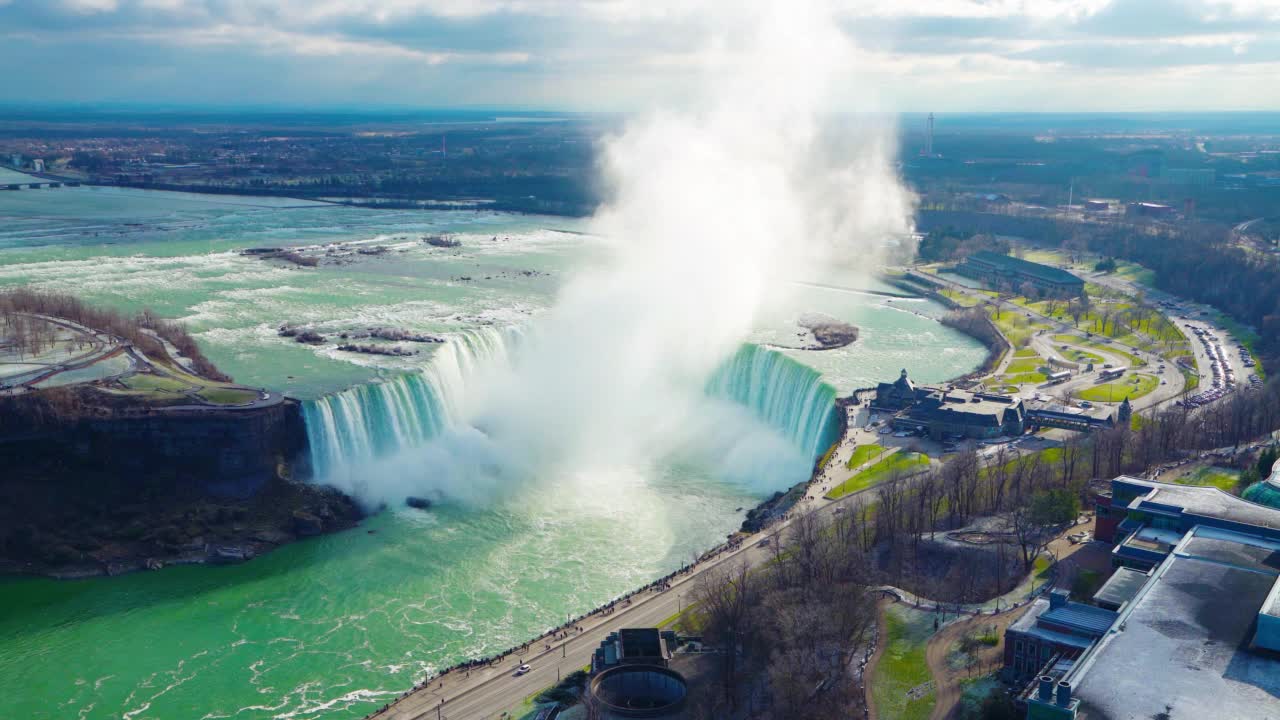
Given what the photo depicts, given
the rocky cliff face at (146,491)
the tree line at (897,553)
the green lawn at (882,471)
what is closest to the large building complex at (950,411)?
the tree line at (897,553)

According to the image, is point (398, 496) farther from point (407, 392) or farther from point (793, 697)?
point (793, 697)

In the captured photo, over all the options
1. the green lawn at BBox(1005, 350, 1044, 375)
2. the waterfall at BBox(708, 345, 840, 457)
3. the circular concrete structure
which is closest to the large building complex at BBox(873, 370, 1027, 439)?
the waterfall at BBox(708, 345, 840, 457)

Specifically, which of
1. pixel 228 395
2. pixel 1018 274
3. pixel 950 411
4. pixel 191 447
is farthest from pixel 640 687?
pixel 1018 274

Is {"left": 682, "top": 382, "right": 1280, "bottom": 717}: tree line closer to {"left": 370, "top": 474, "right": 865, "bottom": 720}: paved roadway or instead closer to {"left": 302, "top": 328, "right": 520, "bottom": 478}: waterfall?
{"left": 370, "top": 474, "right": 865, "bottom": 720}: paved roadway

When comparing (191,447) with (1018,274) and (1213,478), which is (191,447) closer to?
(1213,478)

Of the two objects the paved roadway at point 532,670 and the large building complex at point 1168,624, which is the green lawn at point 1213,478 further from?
the paved roadway at point 532,670
